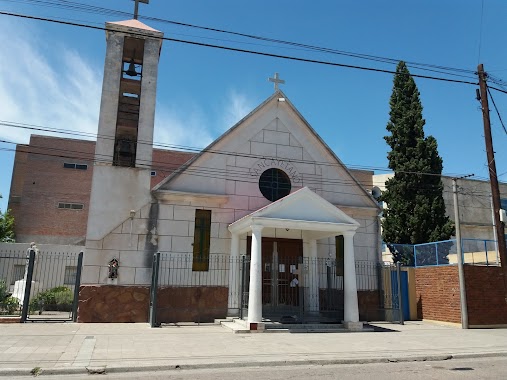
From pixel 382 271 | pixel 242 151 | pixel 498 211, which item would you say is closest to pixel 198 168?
pixel 242 151

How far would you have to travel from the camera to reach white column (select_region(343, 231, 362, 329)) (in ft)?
48.3

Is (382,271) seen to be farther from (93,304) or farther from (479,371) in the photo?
(93,304)

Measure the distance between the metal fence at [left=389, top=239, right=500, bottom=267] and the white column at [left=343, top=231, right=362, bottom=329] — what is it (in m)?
5.16

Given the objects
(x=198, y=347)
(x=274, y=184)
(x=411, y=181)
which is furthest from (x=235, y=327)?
(x=411, y=181)

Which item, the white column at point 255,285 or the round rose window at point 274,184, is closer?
the white column at point 255,285

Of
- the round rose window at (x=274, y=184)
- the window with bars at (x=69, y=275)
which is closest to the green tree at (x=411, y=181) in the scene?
the round rose window at (x=274, y=184)

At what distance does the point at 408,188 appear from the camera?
2444 cm

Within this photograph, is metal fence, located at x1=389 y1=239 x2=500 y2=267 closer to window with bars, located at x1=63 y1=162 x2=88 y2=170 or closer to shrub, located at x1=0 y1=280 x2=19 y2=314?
shrub, located at x1=0 y1=280 x2=19 y2=314

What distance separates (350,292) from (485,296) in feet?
19.9

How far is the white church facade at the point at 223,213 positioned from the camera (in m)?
14.9

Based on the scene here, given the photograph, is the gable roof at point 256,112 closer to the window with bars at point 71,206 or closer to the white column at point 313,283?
the white column at point 313,283

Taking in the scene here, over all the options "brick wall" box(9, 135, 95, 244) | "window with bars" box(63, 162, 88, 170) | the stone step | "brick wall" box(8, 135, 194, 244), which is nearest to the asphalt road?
the stone step

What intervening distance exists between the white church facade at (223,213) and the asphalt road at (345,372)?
17.1ft

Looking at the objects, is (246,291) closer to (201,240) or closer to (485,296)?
(201,240)
